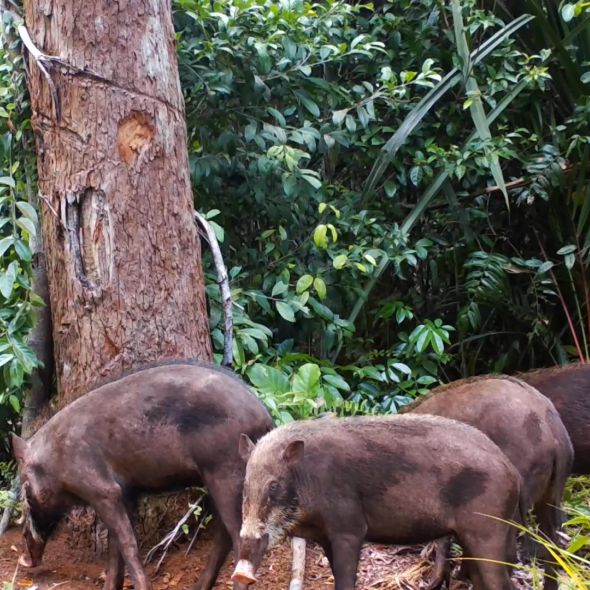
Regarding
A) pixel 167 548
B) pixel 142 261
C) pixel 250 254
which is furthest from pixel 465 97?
pixel 167 548

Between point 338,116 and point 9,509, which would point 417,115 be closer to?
point 338,116

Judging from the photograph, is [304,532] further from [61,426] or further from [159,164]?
[159,164]

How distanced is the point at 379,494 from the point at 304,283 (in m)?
2.19

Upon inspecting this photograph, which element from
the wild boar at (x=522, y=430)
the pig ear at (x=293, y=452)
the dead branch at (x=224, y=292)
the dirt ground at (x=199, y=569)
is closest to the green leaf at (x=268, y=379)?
the dead branch at (x=224, y=292)

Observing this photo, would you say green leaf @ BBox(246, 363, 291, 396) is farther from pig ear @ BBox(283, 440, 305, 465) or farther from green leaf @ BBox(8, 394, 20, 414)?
pig ear @ BBox(283, 440, 305, 465)

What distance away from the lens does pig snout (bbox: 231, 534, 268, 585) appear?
122 inches

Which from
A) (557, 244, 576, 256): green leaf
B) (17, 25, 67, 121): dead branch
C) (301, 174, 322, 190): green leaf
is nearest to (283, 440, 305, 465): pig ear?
(17, 25, 67, 121): dead branch

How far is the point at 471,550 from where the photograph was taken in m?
3.23

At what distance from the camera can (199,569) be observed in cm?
432

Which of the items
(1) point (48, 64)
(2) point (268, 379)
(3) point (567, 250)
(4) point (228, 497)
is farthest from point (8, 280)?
(3) point (567, 250)

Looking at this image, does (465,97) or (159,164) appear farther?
(465,97)

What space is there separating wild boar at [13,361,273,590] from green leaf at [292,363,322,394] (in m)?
0.86

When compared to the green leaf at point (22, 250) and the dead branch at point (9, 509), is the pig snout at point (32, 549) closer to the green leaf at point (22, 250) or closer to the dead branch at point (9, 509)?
the dead branch at point (9, 509)

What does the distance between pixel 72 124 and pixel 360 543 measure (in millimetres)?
2567
